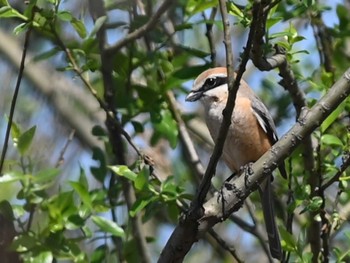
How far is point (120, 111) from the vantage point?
4.83 m

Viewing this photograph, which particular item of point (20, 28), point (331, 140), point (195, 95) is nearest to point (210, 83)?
point (195, 95)

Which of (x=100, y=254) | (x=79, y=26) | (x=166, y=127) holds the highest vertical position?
(x=79, y=26)

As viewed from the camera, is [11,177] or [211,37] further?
[211,37]

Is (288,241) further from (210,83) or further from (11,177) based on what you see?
(11,177)

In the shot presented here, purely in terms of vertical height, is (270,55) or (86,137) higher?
(270,55)

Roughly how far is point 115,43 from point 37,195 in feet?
3.17

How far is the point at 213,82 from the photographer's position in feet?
15.2

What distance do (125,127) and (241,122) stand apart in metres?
0.74

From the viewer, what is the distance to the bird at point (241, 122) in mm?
4656

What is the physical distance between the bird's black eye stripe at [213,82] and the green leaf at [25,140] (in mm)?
1030

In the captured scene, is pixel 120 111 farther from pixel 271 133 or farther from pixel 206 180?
pixel 206 180

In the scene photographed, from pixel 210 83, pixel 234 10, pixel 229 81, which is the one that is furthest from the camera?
pixel 210 83

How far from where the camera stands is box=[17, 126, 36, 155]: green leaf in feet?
13.4

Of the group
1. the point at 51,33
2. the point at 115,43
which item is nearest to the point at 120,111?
the point at 115,43
